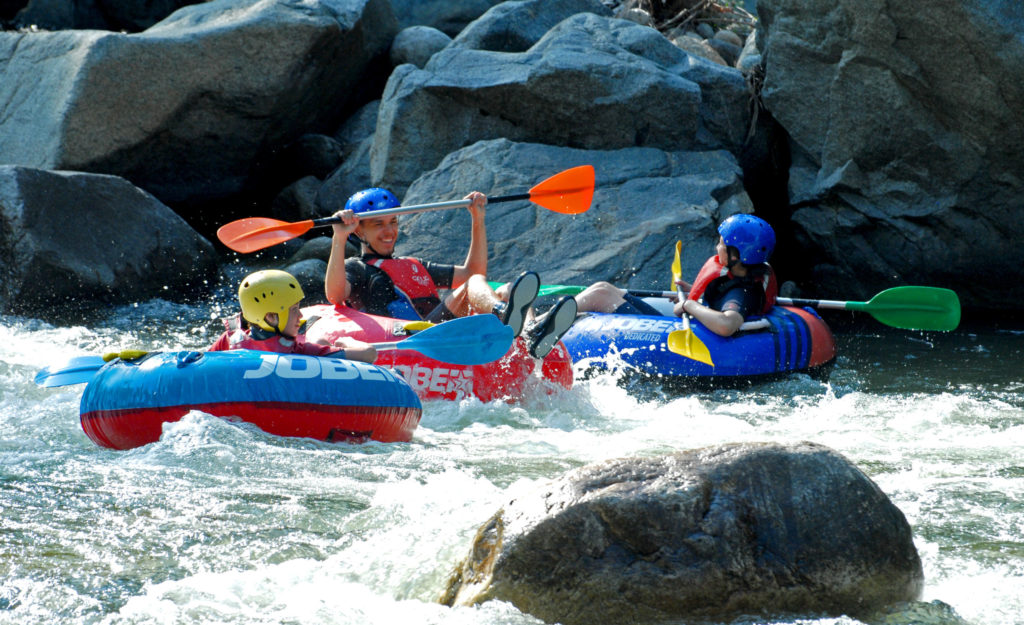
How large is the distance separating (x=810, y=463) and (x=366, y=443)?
7.42 feet

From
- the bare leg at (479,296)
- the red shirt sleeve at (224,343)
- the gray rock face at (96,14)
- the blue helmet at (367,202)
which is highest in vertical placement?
the blue helmet at (367,202)

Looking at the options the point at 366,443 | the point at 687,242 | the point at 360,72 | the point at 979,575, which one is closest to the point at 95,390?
the point at 366,443

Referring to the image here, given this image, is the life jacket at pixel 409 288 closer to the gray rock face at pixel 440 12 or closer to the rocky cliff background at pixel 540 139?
the rocky cliff background at pixel 540 139

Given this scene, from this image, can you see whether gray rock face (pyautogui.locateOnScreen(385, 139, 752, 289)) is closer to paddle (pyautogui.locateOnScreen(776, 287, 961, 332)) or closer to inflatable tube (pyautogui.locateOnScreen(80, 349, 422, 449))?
paddle (pyautogui.locateOnScreen(776, 287, 961, 332))

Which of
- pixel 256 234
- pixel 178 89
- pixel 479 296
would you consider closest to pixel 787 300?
pixel 479 296

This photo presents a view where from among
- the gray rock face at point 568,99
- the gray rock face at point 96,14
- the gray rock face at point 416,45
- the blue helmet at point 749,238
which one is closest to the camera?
the blue helmet at point 749,238

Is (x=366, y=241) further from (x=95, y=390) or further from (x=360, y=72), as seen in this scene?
(x=360, y=72)

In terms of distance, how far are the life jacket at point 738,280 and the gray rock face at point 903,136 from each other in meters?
2.49

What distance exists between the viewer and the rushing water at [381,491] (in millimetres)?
2959

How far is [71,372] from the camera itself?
4.83 meters

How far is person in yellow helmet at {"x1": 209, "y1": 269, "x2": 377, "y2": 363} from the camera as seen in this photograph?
468 cm

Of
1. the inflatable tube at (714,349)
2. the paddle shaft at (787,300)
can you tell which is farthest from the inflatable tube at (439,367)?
the paddle shaft at (787,300)

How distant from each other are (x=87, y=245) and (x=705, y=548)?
6.90 m

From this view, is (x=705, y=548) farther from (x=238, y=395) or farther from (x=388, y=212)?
(x=388, y=212)
